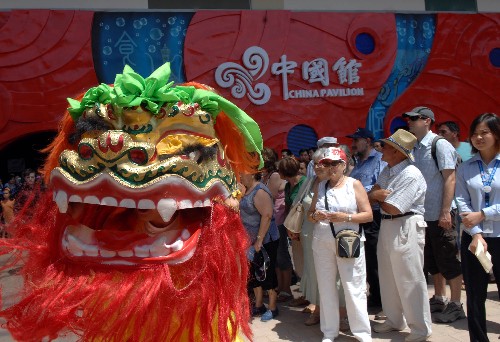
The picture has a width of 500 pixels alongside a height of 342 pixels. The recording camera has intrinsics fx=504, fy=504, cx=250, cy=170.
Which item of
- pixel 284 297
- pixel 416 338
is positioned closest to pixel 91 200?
pixel 416 338

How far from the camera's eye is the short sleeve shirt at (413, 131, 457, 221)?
414cm

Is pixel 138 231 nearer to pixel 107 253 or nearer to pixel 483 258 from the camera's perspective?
pixel 107 253

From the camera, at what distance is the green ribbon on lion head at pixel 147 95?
1913 millimetres

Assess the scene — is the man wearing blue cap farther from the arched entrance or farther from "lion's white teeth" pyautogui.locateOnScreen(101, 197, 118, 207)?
the arched entrance

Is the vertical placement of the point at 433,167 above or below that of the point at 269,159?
below

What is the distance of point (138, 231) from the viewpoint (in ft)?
6.48

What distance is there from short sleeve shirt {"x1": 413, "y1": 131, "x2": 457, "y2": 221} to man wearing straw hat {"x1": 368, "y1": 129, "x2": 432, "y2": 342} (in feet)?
1.49

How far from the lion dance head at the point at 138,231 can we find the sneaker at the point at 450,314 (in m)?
2.82

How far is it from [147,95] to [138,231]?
1.74 feet

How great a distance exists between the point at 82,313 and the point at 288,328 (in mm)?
2913

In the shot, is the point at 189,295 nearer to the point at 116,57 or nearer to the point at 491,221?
the point at 491,221

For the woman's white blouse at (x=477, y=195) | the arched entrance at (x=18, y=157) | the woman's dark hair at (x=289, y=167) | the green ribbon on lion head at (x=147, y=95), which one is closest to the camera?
the green ribbon on lion head at (x=147, y=95)

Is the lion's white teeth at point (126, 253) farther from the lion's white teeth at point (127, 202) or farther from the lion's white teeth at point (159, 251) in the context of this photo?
the lion's white teeth at point (127, 202)

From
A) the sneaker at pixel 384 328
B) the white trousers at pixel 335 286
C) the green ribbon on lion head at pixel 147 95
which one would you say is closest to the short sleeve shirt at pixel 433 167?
the white trousers at pixel 335 286
